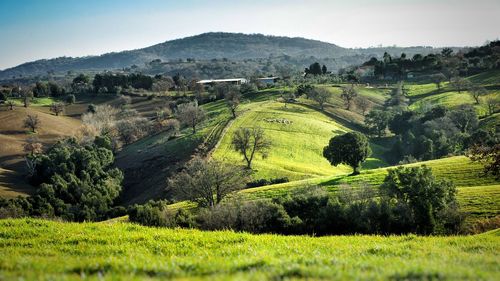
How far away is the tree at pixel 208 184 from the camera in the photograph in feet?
210

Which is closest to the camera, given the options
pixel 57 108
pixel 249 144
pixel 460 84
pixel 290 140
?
pixel 249 144

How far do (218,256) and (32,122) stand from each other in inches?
6610

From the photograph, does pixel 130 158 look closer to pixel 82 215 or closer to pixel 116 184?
pixel 116 184

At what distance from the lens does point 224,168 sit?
6731 cm

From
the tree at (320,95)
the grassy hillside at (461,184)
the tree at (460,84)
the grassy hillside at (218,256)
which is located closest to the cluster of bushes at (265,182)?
the grassy hillside at (461,184)

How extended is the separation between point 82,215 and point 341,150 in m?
51.9

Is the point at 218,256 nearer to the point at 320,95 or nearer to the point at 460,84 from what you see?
the point at 320,95

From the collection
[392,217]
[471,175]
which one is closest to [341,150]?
[471,175]

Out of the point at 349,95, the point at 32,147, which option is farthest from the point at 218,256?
the point at 349,95

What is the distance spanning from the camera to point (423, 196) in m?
44.5

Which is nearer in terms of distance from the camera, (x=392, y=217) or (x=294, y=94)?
(x=392, y=217)

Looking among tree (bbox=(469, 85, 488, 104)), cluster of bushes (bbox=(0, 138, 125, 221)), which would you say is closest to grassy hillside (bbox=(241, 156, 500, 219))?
cluster of bushes (bbox=(0, 138, 125, 221))

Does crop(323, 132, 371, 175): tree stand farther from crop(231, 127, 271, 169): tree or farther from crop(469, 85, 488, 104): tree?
crop(469, 85, 488, 104): tree

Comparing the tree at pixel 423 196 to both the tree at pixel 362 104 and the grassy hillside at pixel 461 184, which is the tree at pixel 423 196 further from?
the tree at pixel 362 104
